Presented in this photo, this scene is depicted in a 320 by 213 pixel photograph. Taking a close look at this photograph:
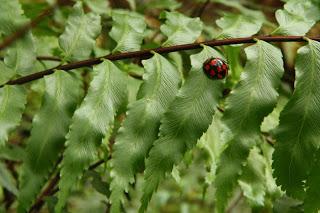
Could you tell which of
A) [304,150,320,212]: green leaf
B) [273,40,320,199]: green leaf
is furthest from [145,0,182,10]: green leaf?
[304,150,320,212]: green leaf

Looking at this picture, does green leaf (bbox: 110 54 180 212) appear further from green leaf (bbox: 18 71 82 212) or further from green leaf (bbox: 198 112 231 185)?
green leaf (bbox: 198 112 231 185)

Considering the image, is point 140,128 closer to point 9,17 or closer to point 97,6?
point 9,17

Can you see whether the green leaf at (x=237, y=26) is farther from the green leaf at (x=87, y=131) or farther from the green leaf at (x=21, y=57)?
the green leaf at (x=21, y=57)

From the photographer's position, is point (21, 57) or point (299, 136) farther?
point (21, 57)

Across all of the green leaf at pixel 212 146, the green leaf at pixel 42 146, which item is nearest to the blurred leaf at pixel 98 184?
the green leaf at pixel 212 146

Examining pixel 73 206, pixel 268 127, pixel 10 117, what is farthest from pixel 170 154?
pixel 73 206

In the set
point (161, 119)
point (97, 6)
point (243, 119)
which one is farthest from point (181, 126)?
point (97, 6)
